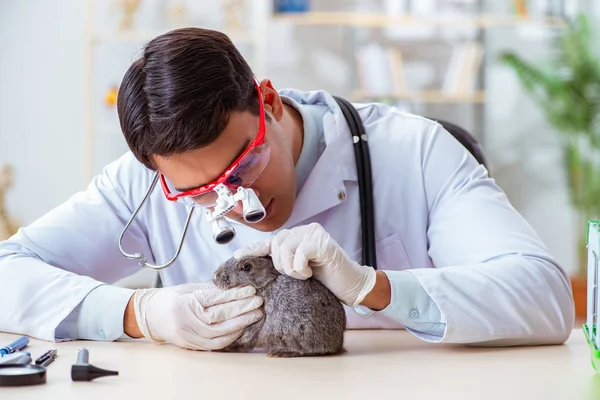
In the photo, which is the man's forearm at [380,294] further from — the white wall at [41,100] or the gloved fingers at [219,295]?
the white wall at [41,100]

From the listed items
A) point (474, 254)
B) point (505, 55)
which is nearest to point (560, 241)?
point (505, 55)

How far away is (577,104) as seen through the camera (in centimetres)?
530

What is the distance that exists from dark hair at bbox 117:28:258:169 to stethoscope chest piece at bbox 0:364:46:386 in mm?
494

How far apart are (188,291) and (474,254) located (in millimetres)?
623

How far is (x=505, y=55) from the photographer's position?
5277mm

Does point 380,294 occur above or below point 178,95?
below

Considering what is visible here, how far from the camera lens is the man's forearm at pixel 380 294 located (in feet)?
5.21

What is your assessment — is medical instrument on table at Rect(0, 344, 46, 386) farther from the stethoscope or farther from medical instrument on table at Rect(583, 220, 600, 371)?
medical instrument on table at Rect(583, 220, 600, 371)

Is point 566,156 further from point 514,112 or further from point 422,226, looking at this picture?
point 422,226

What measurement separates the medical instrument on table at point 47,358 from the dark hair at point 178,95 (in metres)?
0.42

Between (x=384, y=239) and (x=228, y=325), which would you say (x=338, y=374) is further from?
(x=384, y=239)

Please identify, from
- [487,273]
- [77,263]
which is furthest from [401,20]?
[487,273]

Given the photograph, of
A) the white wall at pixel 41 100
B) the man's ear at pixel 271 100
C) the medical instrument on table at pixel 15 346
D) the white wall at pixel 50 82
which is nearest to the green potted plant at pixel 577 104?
the white wall at pixel 50 82

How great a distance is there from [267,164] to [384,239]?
40 centimetres
